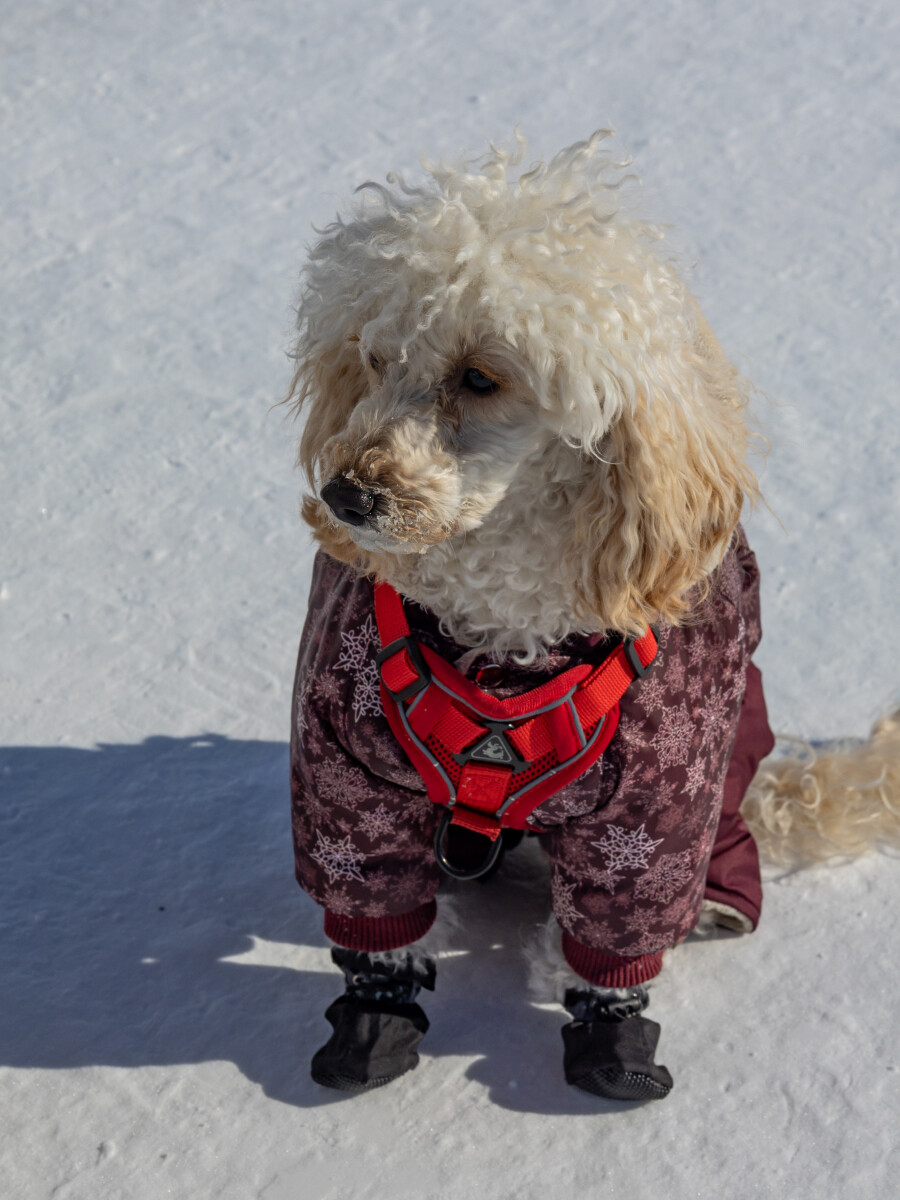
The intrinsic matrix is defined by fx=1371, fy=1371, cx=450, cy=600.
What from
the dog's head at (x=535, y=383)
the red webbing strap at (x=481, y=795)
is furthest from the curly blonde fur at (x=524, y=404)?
the red webbing strap at (x=481, y=795)

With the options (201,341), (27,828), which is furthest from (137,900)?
(201,341)

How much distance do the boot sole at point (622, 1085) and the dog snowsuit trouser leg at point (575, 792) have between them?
0.09 meters

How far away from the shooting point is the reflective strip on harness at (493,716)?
1262 mm

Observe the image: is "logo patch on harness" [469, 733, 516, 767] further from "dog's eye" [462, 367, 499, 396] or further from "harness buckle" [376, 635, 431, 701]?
"dog's eye" [462, 367, 499, 396]

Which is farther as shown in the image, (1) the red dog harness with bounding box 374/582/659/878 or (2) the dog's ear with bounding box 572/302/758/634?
(1) the red dog harness with bounding box 374/582/659/878

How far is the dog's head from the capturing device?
3.68 feet

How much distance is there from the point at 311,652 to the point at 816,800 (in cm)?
70

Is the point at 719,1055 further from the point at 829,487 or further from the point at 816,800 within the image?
the point at 829,487

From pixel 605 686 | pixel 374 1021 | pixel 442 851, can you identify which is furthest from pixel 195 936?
pixel 605 686

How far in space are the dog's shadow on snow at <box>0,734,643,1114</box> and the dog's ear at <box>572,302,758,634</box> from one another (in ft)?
1.89

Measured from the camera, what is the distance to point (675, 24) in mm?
3498

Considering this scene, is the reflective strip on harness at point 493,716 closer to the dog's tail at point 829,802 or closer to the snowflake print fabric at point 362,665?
the snowflake print fabric at point 362,665

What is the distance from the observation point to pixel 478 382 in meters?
1.16

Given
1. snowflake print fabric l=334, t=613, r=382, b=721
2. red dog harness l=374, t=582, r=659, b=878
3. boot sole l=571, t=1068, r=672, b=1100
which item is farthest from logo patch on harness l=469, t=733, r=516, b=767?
boot sole l=571, t=1068, r=672, b=1100
